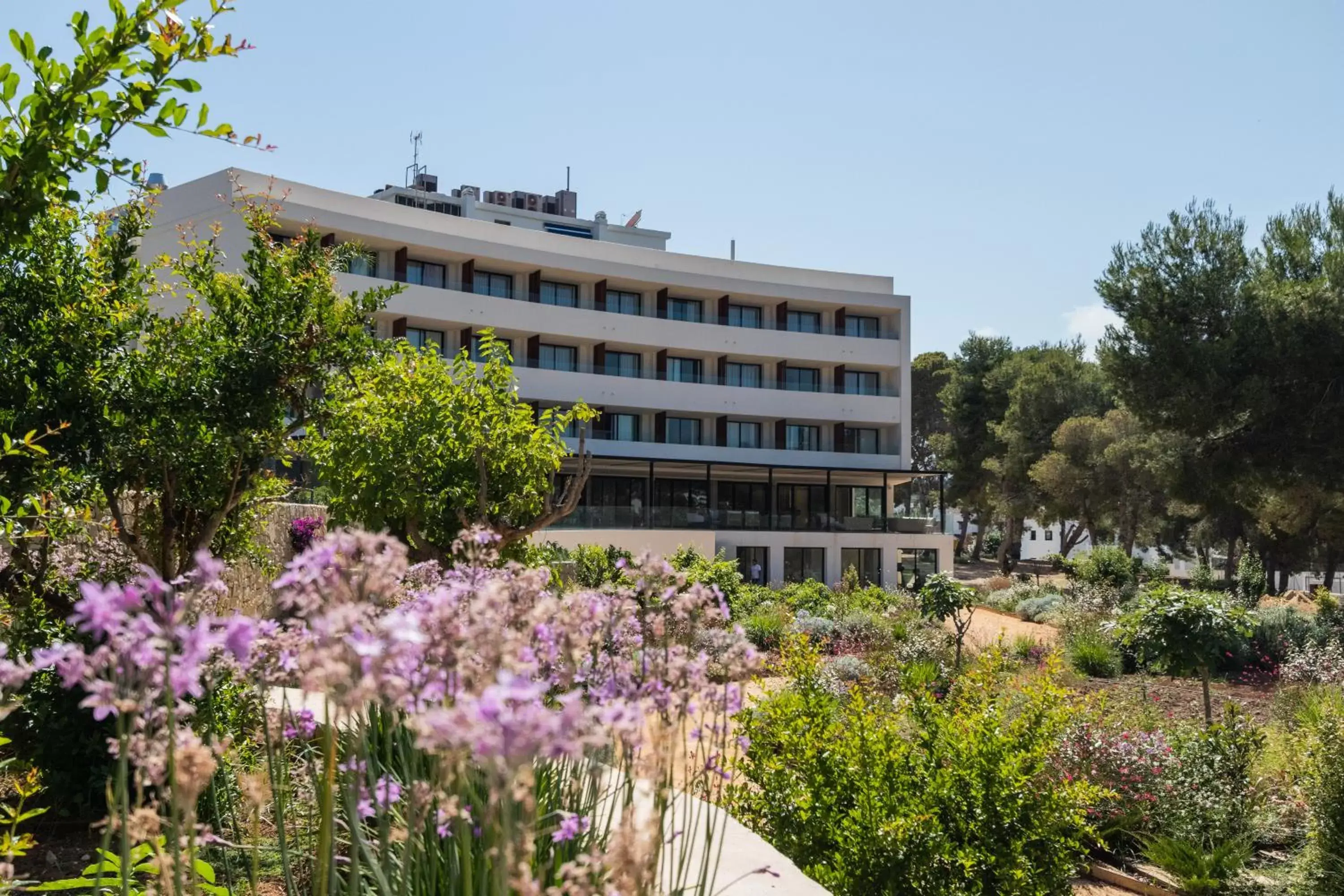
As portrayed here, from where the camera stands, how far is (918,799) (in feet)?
19.0

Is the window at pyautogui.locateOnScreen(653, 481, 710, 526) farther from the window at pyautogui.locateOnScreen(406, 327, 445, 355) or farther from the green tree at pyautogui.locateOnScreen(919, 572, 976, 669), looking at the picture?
the green tree at pyautogui.locateOnScreen(919, 572, 976, 669)

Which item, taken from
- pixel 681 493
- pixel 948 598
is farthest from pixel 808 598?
pixel 681 493

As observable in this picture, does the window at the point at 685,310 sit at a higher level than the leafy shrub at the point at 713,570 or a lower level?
higher

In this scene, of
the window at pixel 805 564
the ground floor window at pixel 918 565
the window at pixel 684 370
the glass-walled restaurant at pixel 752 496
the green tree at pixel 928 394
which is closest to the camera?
the glass-walled restaurant at pixel 752 496

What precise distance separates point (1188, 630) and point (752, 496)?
32159 mm

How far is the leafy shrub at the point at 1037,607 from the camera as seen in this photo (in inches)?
1140

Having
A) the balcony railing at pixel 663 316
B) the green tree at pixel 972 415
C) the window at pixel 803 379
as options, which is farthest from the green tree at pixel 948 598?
the green tree at pixel 972 415

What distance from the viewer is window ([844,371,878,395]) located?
45.5 meters

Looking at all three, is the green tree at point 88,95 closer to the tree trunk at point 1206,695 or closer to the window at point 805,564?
the tree trunk at point 1206,695

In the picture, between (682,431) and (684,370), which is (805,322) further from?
(682,431)

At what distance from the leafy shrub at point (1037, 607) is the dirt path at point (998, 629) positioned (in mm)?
207

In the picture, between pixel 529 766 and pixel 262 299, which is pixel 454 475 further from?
pixel 529 766

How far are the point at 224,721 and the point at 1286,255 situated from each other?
1205 inches

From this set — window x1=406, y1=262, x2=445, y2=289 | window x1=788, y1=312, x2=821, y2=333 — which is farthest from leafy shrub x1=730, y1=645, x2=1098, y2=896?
window x1=788, y1=312, x2=821, y2=333
